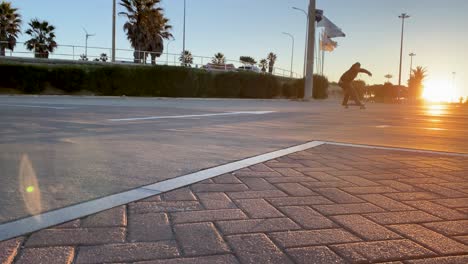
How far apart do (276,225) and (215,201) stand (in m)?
0.63

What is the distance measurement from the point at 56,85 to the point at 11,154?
2421 cm

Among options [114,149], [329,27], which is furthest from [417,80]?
[114,149]

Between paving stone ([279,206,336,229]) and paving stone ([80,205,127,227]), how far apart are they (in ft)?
3.52

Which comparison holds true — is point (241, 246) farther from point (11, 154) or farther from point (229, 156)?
point (11, 154)

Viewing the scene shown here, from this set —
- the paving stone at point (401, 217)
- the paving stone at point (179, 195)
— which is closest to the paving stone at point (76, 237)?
the paving stone at point (179, 195)

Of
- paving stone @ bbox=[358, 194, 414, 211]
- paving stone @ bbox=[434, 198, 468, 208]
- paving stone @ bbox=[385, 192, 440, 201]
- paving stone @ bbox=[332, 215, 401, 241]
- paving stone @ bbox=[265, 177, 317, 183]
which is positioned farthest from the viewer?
paving stone @ bbox=[265, 177, 317, 183]

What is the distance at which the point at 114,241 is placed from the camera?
2.41 meters

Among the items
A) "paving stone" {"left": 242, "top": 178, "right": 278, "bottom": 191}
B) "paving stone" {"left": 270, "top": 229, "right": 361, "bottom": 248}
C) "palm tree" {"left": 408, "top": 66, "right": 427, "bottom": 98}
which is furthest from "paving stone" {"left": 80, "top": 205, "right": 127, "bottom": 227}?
"palm tree" {"left": 408, "top": 66, "right": 427, "bottom": 98}

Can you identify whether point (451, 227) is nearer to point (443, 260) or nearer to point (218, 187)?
point (443, 260)

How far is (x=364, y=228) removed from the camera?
278 cm

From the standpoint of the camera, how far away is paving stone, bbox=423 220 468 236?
108 inches

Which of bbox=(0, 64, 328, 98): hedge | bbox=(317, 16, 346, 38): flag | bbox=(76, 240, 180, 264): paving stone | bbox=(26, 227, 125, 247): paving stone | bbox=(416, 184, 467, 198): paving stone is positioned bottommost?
bbox=(76, 240, 180, 264): paving stone

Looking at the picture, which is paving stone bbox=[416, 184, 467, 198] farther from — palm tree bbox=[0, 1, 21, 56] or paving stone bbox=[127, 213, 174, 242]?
palm tree bbox=[0, 1, 21, 56]

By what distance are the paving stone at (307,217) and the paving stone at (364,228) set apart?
0.09m
